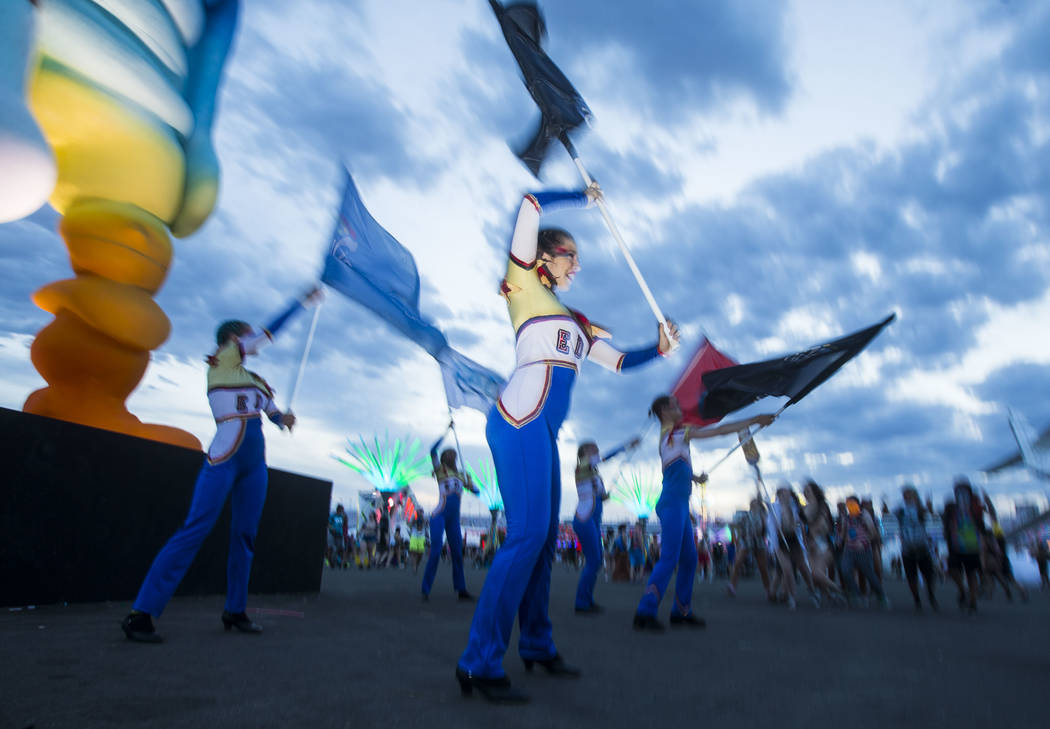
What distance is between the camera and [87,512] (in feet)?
18.3

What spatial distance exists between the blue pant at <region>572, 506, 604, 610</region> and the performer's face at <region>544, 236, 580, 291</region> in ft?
14.7

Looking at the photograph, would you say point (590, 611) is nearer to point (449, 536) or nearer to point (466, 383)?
point (449, 536)

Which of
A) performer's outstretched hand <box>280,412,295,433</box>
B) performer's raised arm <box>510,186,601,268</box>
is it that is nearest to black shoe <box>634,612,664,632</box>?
performer's outstretched hand <box>280,412,295,433</box>

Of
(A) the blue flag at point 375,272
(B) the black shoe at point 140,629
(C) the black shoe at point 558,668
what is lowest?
(B) the black shoe at point 140,629

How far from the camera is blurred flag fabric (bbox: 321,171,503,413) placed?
265 inches

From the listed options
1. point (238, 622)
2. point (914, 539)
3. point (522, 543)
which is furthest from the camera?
point (914, 539)

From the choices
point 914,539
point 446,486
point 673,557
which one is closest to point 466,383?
point 446,486

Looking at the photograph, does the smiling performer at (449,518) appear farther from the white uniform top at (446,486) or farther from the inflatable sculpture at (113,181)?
the inflatable sculpture at (113,181)

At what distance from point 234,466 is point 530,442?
2562mm

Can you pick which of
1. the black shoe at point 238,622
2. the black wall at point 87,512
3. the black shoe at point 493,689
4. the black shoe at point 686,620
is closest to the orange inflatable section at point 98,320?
the black wall at point 87,512

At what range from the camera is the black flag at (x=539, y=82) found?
3893mm

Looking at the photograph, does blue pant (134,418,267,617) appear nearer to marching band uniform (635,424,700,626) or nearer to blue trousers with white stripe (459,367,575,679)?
Result: blue trousers with white stripe (459,367,575,679)

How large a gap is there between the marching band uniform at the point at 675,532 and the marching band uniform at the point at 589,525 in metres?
1.47

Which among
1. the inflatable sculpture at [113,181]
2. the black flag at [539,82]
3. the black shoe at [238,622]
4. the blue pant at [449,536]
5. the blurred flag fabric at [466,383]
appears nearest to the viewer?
the black flag at [539,82]
